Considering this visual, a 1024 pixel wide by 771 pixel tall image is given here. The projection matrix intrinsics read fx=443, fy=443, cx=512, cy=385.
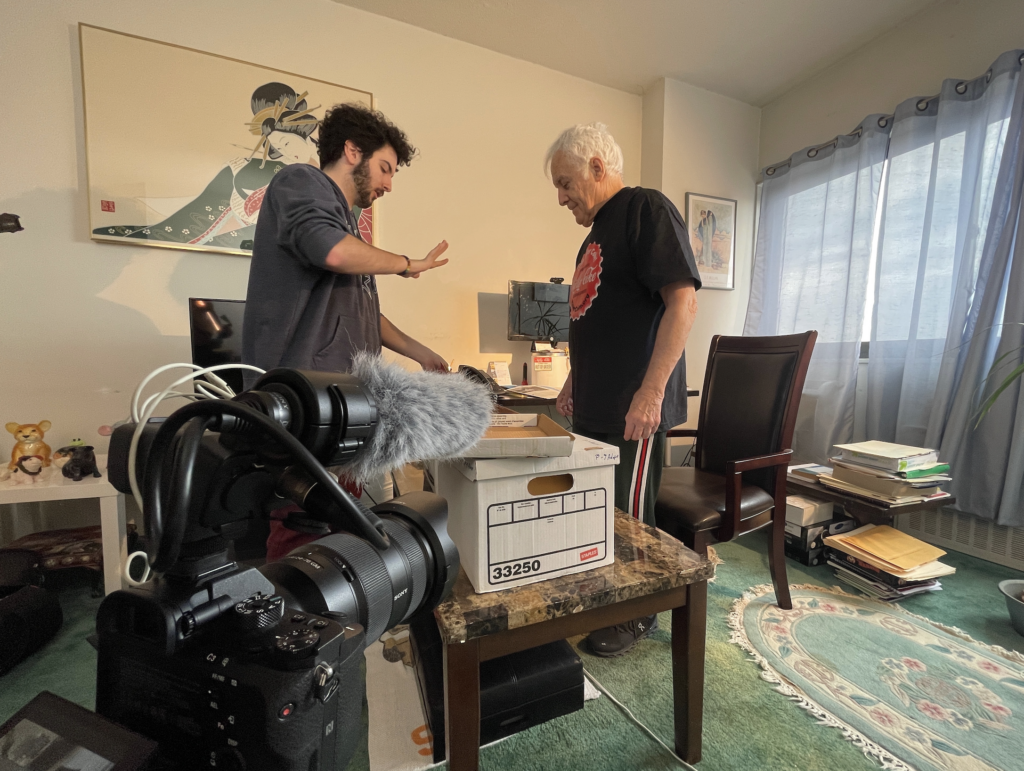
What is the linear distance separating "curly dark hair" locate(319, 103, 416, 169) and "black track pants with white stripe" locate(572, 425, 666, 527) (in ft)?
3.19

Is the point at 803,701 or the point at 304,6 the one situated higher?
the point at 304,6

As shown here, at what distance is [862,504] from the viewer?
1663mm

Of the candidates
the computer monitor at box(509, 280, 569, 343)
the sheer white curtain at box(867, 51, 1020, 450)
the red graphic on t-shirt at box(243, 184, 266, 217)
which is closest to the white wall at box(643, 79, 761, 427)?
the sheer white curtain at box(867, 51, 1020, 450)

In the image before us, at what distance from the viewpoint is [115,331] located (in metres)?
1.79

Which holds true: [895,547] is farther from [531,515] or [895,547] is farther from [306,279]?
[306,279]

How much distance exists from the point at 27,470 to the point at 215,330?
72 cm

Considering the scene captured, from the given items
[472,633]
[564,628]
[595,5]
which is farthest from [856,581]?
[595,5]

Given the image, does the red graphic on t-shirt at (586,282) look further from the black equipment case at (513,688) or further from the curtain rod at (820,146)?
the curtain rod at (820,146)

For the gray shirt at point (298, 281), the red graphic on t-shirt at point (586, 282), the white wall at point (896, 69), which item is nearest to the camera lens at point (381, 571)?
the gray shirt at point (298, 281)

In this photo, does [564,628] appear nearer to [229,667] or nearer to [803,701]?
[229,667]

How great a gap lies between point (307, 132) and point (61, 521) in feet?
6.36

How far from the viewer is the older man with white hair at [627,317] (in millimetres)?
1099

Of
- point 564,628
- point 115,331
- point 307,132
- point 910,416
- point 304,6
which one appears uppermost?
point 304,6

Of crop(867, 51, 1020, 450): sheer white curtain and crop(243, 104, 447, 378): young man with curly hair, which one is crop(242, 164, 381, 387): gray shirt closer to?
crop(243, 104, 447, 378): young man with curly hair
